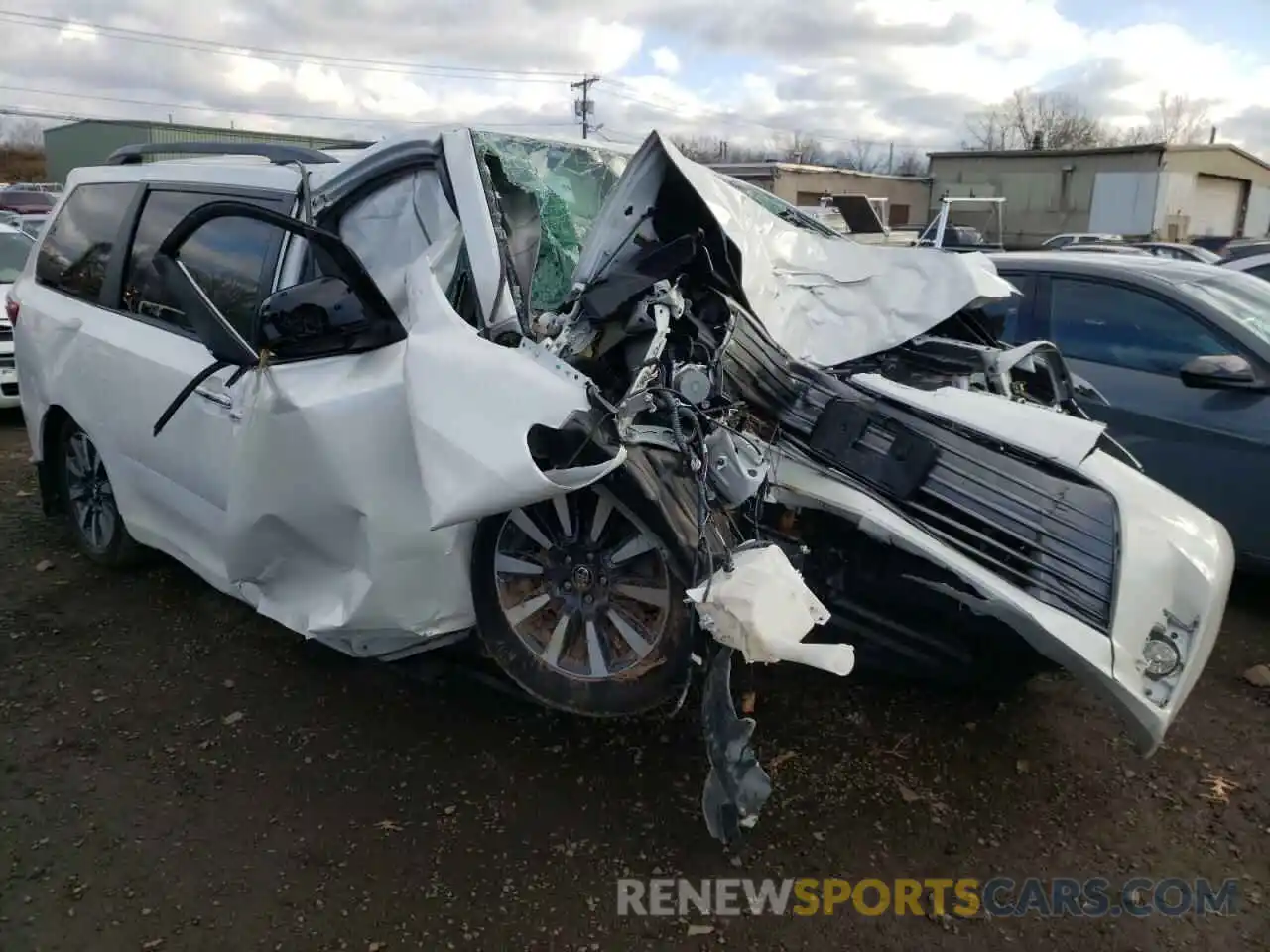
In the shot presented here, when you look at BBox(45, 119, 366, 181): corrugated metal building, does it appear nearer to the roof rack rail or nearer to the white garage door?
the roof rack rail

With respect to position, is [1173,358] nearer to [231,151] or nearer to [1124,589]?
[1124,589]

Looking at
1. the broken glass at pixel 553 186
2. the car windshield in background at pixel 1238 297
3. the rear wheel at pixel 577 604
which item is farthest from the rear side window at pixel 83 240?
the car windshield in background at pixel 1238 297

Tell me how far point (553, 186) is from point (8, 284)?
23.9 ft

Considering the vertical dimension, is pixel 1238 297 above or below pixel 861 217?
below

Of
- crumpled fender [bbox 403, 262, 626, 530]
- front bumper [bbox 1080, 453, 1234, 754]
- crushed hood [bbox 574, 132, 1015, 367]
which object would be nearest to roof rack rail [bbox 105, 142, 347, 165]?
crushed hood [bbox 574, 132, 1015, 367]

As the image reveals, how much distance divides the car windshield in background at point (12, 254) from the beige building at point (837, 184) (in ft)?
57.8

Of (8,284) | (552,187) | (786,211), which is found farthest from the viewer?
(8,284)

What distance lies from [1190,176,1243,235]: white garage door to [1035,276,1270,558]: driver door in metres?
38.5

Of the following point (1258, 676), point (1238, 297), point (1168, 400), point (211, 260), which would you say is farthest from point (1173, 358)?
point (211, 260)

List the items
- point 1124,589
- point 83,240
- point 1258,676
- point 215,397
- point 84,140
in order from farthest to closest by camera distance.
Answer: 1. point 84,140
2. point 83,240
3. point 1258,676
4. point 215,397
5. point 1124,589

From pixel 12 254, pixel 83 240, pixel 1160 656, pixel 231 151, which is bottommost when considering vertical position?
pixel 1160 656

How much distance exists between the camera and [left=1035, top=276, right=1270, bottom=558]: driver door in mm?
4309

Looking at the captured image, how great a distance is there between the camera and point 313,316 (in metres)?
3.00

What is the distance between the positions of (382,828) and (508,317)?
62.5 inches
